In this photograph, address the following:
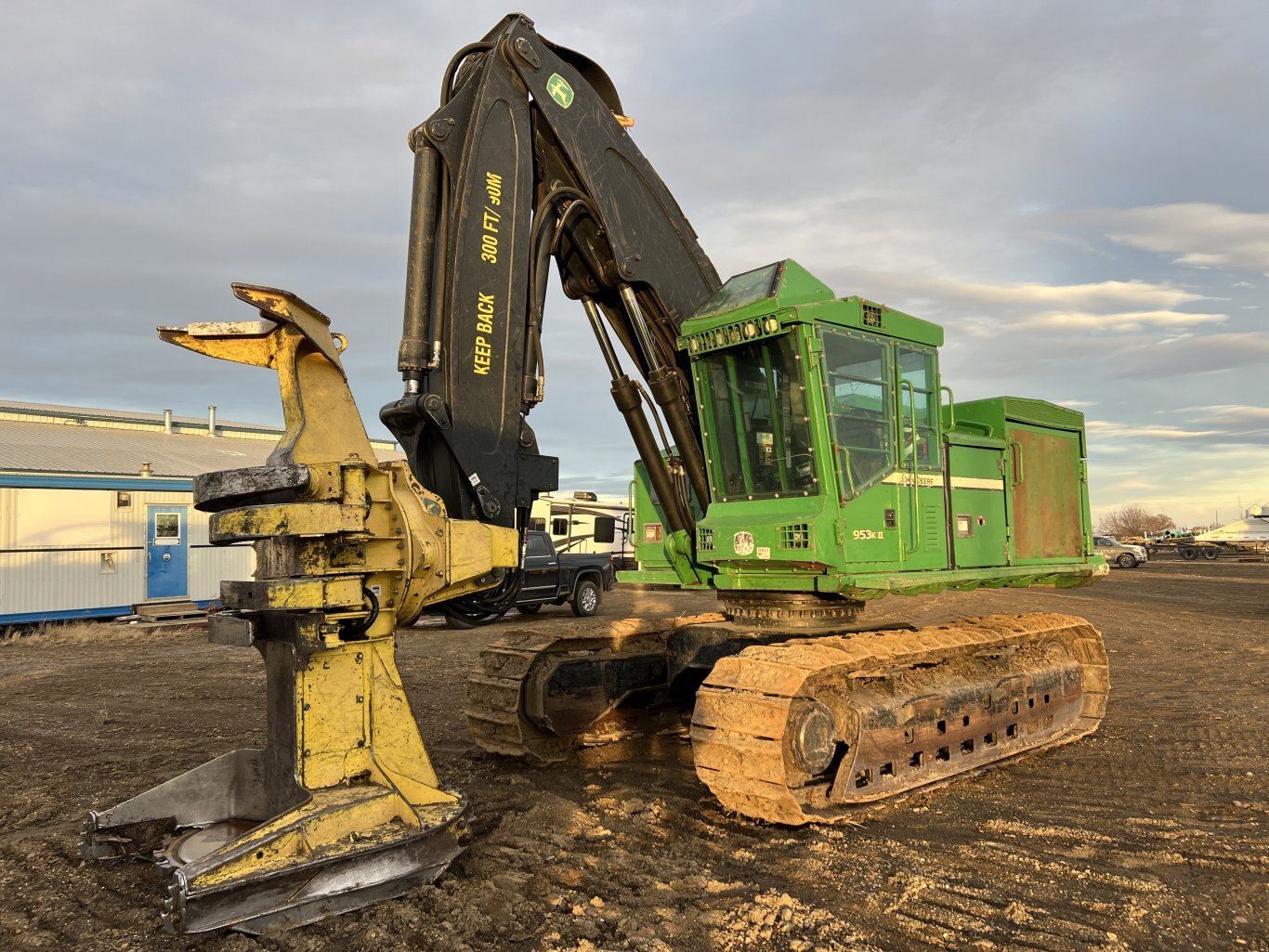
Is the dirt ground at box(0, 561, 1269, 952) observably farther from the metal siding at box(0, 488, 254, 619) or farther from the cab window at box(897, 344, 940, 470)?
the metal siding at box(0, 488, 254, 619)

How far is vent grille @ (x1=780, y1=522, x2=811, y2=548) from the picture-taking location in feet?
21.0

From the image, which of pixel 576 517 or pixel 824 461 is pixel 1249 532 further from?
pixel 824 461

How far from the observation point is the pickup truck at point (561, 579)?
66.4ft

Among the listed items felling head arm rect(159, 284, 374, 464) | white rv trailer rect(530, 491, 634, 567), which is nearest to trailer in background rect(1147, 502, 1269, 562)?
white rv trailer rect(530, 491, 634, 567)

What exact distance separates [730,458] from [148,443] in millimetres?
24455

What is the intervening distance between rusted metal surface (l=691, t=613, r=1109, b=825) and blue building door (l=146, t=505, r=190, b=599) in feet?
60.7

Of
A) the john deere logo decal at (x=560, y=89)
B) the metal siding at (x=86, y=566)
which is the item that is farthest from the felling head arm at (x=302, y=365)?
the metal siding at (x=86, y=566)

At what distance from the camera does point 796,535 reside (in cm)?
643

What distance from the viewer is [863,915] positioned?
446 centimetres

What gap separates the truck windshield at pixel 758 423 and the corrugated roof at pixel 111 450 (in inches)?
655

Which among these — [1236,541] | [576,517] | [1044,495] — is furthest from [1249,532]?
[1044,495]

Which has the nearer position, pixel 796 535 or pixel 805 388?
pixel 796 535

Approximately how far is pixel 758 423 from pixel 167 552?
723 inches

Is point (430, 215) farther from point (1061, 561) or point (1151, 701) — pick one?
point (1151, 701)
